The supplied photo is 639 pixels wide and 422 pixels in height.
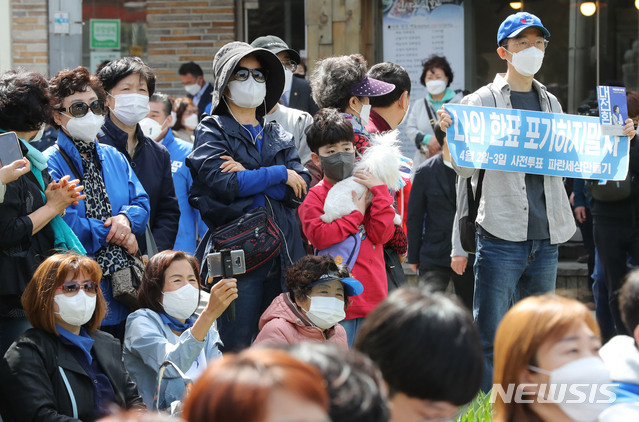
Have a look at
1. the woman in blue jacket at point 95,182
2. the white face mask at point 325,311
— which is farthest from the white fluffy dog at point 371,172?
the woman in blue jacket at point 95,182

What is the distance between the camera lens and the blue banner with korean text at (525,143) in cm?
530

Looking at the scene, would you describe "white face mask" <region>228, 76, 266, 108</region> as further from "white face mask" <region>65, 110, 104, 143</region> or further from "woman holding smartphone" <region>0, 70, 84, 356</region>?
"woman holding smartphone" <region>0, 70, 84, 356</region>

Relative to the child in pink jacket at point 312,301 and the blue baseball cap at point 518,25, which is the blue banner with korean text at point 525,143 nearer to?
the blue baseball cap at point 518,25

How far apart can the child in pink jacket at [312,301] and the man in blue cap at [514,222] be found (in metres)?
0.81

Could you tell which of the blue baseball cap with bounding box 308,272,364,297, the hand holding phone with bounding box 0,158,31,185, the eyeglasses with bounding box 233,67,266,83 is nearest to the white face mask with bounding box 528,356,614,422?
the blue baseball cap with bounding box 308,272,364,297

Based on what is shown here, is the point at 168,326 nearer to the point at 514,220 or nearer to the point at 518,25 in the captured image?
the point at 514,220

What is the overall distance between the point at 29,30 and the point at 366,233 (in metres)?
6.24

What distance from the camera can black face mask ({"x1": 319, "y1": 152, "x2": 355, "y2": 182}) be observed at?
5215 mm

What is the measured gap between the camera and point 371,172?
17.1 ft

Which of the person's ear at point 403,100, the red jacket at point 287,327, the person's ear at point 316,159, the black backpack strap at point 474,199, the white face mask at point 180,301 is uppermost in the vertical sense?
the person's ear at point 403,100

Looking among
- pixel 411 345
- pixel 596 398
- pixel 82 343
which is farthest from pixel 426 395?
pixel 82 343

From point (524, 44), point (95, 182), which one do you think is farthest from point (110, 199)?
point (524, 44)

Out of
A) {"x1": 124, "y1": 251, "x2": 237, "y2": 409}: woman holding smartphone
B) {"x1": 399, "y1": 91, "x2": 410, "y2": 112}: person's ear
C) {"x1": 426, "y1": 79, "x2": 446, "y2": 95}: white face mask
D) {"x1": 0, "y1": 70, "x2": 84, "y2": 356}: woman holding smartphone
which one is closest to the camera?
{"x1": 124, "y1": 251, "x2": 237, "y2": 409}: woman holding smartphone

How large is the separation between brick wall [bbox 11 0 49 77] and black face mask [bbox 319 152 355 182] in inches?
225
